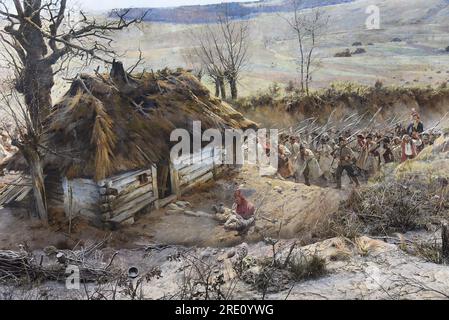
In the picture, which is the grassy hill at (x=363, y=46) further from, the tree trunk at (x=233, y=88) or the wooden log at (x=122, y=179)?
the wooden log at (x=122, y=179)

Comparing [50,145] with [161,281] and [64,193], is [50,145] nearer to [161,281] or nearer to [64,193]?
[64,193]

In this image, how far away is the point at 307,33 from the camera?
6.72 metres

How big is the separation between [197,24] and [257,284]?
3265 millimetres

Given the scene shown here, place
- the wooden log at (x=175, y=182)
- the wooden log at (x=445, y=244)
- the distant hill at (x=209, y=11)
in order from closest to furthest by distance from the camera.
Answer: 1. the wooden log at (x=445, y=244)
2. the wooden log at (x=175, y=182)
3. the distant hill at (x=209, y=11)

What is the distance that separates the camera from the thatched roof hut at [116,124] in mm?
5938

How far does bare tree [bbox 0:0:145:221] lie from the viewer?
602cm

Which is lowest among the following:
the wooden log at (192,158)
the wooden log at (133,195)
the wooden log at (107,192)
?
the wooden log at (133,195)

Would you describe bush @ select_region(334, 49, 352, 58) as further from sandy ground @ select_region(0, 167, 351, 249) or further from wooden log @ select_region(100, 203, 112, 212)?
wooden log @ select_region(100, 203, 112, 212)

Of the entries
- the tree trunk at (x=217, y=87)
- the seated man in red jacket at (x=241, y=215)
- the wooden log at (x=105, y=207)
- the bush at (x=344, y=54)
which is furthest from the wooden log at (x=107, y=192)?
the bush at (x=344, y=54)

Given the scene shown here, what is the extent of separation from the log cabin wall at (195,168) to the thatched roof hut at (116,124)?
0.18 meters

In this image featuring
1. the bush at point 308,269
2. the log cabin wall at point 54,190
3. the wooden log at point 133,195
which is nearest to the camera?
the bush at point 308,269

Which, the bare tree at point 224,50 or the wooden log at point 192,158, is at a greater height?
the bare tree at point 224,50

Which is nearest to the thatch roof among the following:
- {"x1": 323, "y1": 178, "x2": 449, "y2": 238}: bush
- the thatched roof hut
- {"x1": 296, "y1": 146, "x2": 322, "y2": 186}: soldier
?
the thatched roof hut

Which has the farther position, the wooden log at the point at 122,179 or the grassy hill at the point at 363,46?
the grassy hill at the point at 363,46
